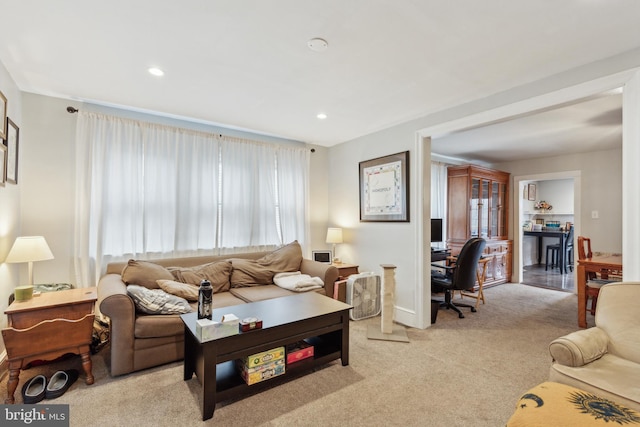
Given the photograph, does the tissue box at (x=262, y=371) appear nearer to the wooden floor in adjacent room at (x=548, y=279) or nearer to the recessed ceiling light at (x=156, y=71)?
the recessed ceiling light at (x=156, y=71)

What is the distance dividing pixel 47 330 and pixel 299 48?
8.47 feet

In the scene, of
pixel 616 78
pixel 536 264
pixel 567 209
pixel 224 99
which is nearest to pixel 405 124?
pixel 616 78

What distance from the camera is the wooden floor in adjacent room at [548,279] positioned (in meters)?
5.50

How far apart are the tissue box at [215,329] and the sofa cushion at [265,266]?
62.7 inches

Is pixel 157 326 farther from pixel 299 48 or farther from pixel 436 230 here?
pixel 436 230

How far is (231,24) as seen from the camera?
182 centimetres

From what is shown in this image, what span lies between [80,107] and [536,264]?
984 cm

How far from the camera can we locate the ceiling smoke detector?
6.46 ft

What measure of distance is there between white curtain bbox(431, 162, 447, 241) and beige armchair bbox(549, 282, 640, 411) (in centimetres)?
354

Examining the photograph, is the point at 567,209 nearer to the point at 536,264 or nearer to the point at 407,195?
the point at 536,264

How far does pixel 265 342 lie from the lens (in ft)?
6.88

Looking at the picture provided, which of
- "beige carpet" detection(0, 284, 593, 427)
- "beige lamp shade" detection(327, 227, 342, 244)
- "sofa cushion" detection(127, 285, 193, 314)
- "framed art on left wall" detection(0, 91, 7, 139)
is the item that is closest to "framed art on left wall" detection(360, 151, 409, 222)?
"beige lamp shade" detection(327, 227, 342, 244)

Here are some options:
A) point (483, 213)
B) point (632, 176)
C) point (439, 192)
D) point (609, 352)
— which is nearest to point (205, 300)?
point (609, 352)

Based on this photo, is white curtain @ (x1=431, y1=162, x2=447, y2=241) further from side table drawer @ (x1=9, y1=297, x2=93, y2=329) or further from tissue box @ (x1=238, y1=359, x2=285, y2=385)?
side table drawer @ (x1=9, y1=297, x2=93, y2=329)
